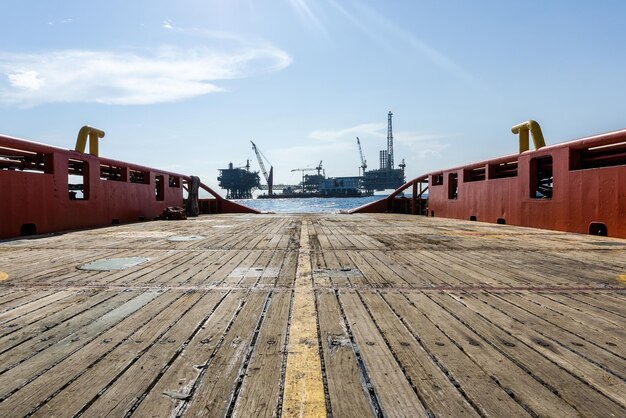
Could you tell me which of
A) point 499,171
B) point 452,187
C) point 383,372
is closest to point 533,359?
point 383,372

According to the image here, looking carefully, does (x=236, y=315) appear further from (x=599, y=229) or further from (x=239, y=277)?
(x=599, y=229)

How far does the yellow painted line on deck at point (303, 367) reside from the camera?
1740 millimetres

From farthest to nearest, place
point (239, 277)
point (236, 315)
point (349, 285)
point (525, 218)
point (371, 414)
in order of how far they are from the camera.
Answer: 1. point (525, 218)
2. point (239, 277)
3. point (349, 285)
4. point (236, 315)
5. point (371, 414)

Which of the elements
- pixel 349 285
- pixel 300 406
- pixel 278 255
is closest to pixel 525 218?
pixel 278 255

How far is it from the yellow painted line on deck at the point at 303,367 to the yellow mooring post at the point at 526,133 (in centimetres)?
1102

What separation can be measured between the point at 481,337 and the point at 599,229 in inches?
331

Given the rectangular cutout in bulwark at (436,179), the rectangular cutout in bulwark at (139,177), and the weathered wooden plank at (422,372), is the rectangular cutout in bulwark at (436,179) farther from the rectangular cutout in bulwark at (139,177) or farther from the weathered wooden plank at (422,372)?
the weathered wooden plank at (422,372)

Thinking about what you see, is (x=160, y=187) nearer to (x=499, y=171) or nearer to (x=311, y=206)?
(x=499, y=171)

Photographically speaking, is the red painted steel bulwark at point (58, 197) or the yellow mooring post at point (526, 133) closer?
the red painted steel bulwark at point (58, 197)

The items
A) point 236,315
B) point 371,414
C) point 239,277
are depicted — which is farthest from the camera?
point 239,277

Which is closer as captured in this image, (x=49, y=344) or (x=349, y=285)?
(x=49, y=344)

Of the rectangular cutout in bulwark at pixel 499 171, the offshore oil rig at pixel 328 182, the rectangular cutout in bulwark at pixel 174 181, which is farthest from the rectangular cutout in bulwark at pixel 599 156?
the offshore oil rig at pixel 328 182

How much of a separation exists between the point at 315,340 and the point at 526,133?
41.2 feet

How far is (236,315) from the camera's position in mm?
3100
